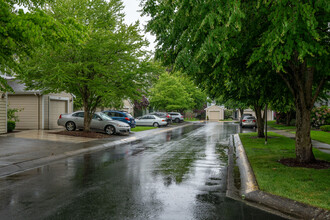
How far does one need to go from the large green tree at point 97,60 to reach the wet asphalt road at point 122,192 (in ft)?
25.1

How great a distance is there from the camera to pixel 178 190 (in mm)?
6500

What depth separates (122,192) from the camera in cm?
627

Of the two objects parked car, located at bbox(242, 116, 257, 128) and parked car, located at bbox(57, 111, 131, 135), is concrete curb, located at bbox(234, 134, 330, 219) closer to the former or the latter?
parked car, located at bbox(57, 111, 131, 135)

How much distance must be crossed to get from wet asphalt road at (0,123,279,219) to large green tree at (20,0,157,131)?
7.65 m

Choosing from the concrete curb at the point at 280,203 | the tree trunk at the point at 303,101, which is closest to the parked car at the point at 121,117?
the tree trunk at the point at 303,101

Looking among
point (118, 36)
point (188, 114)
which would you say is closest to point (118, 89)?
point (118, 36)

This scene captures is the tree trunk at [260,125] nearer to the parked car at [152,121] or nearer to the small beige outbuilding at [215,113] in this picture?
the parked car at [152,121]

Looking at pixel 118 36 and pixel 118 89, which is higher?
pixel 118 36

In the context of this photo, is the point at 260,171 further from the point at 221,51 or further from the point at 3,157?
the point at 3,157

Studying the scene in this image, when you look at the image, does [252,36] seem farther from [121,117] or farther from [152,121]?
[152,121]

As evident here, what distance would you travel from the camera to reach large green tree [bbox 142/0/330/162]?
18.8 feet

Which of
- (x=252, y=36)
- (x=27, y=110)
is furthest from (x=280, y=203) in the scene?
(x=27, y=110)

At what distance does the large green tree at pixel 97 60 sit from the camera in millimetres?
15945

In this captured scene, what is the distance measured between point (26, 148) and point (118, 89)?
22.9ft
